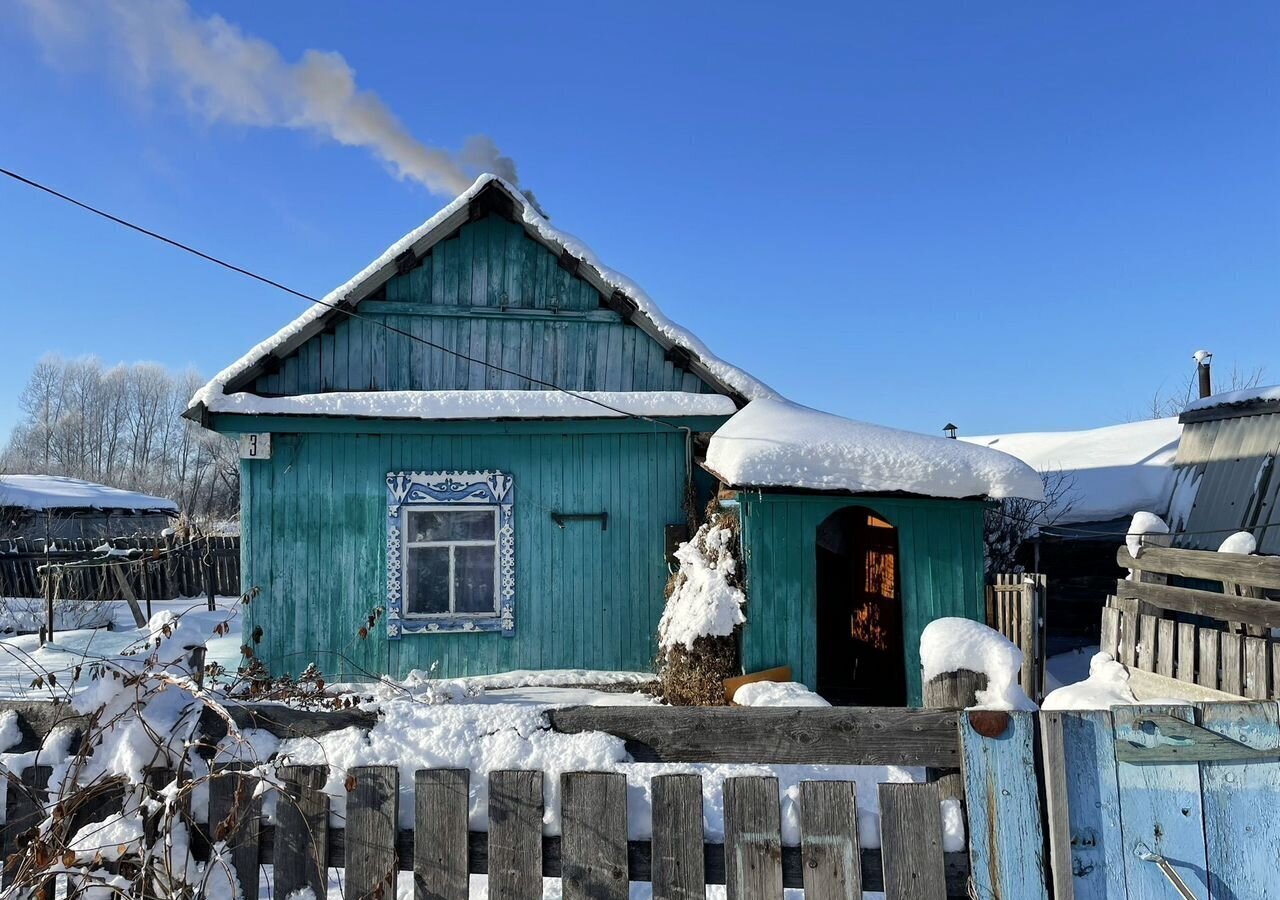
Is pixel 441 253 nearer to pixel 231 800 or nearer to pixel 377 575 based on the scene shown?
pixel 377 575

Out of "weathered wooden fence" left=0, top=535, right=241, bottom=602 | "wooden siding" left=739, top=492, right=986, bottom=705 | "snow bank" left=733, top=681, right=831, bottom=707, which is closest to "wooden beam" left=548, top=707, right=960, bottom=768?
"snow bank" left=733, top=681, right=831, bottom=707

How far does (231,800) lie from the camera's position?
7.11 feet

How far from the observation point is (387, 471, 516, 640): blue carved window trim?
8203mm

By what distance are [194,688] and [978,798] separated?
217 centimetres

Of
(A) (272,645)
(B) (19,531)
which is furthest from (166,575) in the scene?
(A) (272,645)

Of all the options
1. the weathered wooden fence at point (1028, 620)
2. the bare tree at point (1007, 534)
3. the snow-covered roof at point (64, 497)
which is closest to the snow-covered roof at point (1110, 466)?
the bare tree at point (1007, 534)

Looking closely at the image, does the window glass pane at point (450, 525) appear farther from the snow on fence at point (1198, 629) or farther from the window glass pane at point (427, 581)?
the snow on fence at point (1198, 629)

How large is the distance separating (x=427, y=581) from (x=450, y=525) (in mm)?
627

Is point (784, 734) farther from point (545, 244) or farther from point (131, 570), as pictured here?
point (131, 570)

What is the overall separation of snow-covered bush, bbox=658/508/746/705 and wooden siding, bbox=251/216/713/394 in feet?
7.30

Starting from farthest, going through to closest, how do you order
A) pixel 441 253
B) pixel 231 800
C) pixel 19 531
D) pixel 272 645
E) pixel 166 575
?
1. pixel 19 531
2. pixel 166 575
3. pixel 441 253
4. pixel 272 645
5. pixel 231 800

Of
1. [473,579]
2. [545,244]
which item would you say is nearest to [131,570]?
[473,579]

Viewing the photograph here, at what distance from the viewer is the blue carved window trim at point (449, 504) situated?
323 inches

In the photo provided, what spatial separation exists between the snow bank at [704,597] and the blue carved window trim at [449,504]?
174 cm
